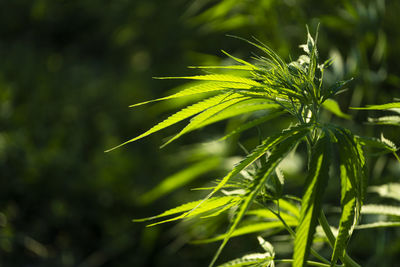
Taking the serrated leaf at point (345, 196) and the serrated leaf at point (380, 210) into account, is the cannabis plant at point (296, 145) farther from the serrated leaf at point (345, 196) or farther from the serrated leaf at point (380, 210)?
the serrated leaf at point (380, 210)

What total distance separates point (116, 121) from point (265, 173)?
1.83 m

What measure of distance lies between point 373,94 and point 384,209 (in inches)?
18.9

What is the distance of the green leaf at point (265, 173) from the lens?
23cm

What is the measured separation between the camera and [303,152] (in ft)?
4.18

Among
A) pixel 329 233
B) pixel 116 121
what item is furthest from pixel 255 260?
pixel 116 121

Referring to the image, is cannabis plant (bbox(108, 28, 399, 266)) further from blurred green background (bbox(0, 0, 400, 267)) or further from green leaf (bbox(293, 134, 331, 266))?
blurred green background (bbox(0, 0, 400, 267))

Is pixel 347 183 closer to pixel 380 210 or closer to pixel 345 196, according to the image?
pixel 345 196

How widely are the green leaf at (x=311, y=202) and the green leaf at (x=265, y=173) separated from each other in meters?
0.02

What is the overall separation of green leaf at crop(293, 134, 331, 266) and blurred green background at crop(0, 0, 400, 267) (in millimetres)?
567

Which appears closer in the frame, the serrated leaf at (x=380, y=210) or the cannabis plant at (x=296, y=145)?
the cannabis plant at (x=296, y=145)

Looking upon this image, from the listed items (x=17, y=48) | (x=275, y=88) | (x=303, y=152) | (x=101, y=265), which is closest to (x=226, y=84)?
(x=275, y=88)

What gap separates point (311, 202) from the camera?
0.24m

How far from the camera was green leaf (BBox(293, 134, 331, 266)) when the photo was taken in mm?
231

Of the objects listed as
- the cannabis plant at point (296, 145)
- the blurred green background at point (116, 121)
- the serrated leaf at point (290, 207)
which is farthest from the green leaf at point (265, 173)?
the blurred green background at point (116, 121)
